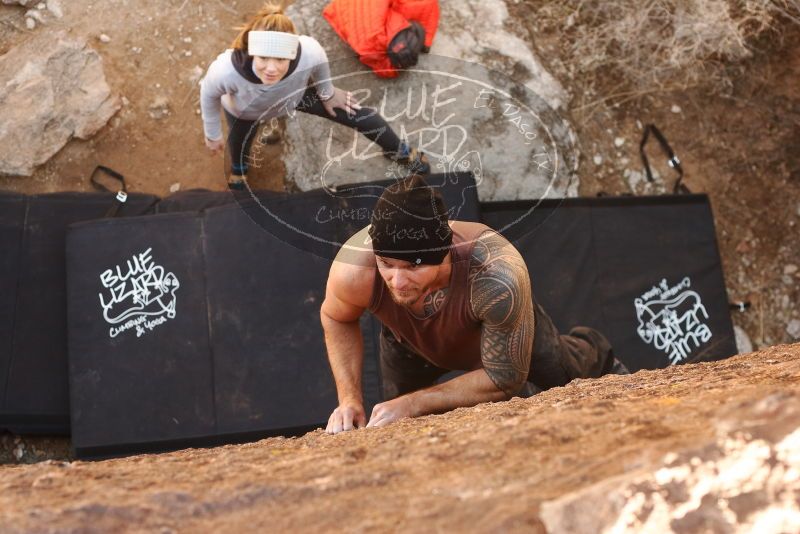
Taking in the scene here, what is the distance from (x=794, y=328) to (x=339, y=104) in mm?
3133

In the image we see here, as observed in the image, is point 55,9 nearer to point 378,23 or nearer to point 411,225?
point 378,23

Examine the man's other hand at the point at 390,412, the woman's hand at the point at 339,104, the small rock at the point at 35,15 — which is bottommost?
the man's other hand at the point at 390,412

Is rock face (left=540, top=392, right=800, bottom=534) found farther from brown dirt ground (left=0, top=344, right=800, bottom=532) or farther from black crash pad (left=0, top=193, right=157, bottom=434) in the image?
black crash pad (left=0, top=193, right=157, bottom=434)

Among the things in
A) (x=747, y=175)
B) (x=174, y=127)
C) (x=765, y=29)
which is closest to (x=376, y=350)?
(x=174, y=127)

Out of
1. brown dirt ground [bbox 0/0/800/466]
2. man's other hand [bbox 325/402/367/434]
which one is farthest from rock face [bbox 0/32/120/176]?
man's other hand [bbox 325/402/367/434]

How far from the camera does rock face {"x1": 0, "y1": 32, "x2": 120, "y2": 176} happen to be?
5188 mm

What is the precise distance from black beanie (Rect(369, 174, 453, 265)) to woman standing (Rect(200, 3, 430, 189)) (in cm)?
146

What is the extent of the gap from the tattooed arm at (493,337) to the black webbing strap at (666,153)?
102 inches

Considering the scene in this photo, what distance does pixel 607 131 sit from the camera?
5434 mm

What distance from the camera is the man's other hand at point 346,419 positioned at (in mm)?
3045

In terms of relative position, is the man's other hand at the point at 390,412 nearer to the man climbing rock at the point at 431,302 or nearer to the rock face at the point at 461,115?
the man climbing rock at the point at 431,302

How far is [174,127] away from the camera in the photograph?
213 inches

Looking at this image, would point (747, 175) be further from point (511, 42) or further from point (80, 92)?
point (80, 92)

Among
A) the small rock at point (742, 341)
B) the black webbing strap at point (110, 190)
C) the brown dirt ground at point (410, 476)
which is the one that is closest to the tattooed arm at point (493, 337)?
the brown dirt ground at point (410, 476)
